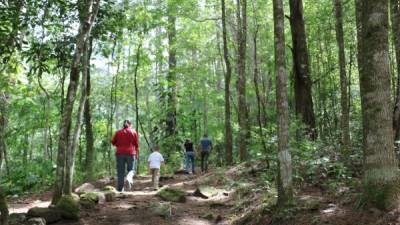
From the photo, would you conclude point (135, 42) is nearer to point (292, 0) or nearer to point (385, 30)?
point (292, 0)

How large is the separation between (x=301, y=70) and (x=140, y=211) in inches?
296

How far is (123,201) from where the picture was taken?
1152cm

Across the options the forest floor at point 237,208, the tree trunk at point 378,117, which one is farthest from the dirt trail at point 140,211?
the tree trunk at point 378,117

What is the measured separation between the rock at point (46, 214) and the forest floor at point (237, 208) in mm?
182

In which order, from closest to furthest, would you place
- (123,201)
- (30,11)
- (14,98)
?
(30,11) → (123,201) → (14,98)

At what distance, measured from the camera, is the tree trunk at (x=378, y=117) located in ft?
19.6

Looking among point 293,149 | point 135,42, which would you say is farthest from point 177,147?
point 293,149

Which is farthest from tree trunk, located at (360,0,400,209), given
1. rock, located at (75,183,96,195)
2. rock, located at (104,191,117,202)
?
rock, located at (75,183,96,195)

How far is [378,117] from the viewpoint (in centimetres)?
601

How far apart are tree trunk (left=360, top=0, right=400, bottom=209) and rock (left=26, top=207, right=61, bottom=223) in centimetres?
619

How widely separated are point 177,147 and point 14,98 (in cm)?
958

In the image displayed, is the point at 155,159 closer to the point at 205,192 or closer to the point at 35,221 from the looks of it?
the point at 205,192

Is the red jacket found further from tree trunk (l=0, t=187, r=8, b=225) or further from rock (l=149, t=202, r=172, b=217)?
tree trunk (l=0, t=187, r=8, b=225)

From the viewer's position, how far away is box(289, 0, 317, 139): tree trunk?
1437cm
